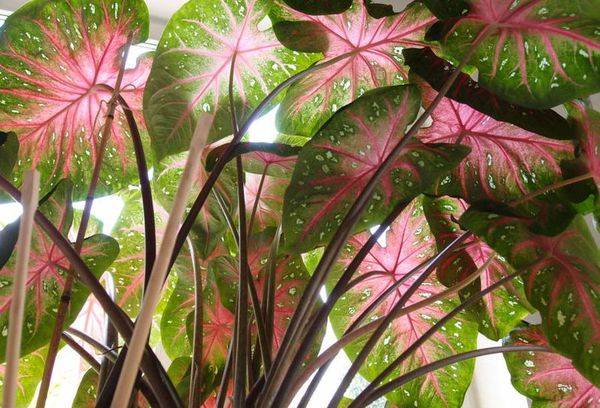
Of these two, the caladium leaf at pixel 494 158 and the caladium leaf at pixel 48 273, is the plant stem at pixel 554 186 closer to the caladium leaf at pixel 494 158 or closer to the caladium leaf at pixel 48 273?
the caladium leaf at pixel 494 158

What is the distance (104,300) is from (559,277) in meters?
0.49

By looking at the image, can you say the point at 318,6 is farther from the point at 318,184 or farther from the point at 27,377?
the point at 27,377

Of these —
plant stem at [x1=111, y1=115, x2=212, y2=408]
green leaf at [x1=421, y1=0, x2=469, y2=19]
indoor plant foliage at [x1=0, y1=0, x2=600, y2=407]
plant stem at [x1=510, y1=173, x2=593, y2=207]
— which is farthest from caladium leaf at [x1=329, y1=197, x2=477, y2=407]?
plant stem at [x1=111, y1=115, x2=212, y2=408]

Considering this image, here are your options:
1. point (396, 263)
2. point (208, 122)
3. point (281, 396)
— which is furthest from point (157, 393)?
point (396, 263)

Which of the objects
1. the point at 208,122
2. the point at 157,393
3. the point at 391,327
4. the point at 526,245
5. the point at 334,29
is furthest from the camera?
the point at 391,327

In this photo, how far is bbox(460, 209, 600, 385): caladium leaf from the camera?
612mm

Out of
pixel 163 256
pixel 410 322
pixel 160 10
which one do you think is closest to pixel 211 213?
pixel 410 322

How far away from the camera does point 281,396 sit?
515 millimetres

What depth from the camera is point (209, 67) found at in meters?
0.77

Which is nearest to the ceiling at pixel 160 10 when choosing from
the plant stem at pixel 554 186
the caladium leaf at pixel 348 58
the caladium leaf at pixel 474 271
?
the caladium leaf at pixel 348 58

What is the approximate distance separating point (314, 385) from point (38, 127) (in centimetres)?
52

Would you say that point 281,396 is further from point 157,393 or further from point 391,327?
point 391,327

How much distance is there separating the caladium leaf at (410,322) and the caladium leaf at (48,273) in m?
0.35

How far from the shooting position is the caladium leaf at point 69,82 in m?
0.70
